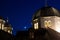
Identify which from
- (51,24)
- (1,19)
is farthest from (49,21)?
(1,19)

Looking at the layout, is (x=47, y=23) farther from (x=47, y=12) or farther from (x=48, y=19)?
(x=47, y=12)

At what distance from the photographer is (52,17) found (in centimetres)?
4912

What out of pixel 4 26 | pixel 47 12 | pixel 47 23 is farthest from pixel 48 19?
pixel 4 26

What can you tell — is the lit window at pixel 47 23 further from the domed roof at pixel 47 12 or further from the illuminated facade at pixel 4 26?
the illuminated facade at pixel 4 26

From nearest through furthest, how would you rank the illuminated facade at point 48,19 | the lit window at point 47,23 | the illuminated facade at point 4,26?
the illuminated facade at point 48,19 < the lit window at point 47,23 < the illuminated facade at point 4,26

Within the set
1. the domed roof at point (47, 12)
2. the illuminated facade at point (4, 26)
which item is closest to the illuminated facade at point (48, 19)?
the domed roof at point (47, 12)

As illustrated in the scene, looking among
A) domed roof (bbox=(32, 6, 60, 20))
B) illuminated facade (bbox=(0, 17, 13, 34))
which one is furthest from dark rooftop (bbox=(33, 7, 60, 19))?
illuminated facade (bbox=(0, 17, 13, 34))

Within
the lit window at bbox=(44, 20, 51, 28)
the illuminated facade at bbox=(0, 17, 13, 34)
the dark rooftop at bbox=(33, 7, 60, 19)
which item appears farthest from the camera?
the illuminated facade at bbox=(0, 17, 13, 34)

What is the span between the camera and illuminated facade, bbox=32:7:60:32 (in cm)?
4900

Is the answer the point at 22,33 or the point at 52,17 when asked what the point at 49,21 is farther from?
the point at 22,33

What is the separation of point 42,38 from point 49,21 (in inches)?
355

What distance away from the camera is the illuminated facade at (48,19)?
4900 cm

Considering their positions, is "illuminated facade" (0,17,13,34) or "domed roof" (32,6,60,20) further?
"illuminated facade" (0,17,13,34)

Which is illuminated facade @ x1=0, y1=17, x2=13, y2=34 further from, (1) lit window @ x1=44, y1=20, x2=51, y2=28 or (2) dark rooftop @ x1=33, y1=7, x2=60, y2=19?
(1) lit window @ x1=44, y1=20, x2=51, y2=28
